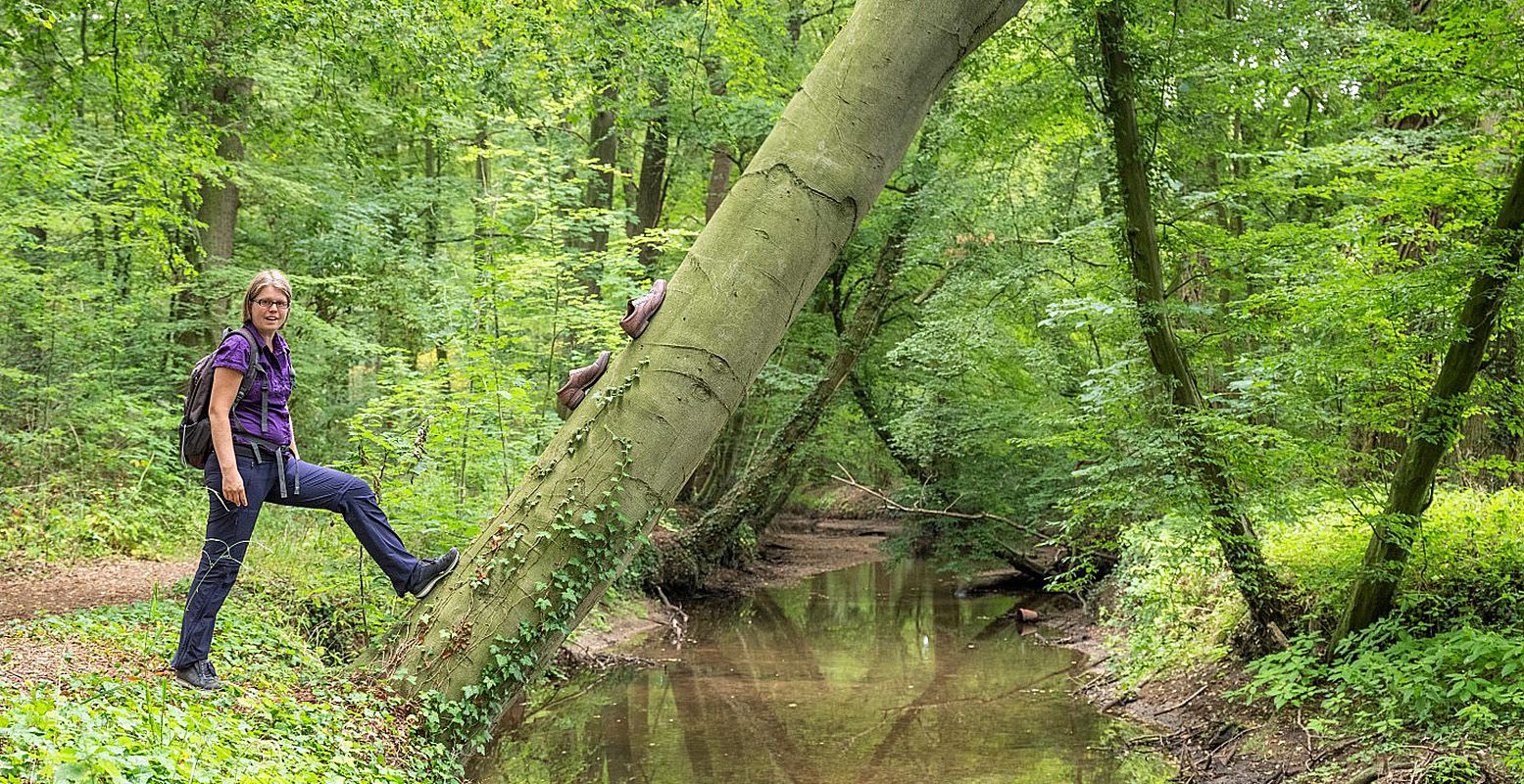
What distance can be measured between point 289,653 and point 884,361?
13595mm

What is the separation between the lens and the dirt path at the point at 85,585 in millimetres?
6078

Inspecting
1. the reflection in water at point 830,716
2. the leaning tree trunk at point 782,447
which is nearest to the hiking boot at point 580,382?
the reflection in water at point 830,716

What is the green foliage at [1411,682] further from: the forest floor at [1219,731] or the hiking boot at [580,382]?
the hiking boot at [580,382]

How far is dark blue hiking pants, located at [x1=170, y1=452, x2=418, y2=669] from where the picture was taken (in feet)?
12.7

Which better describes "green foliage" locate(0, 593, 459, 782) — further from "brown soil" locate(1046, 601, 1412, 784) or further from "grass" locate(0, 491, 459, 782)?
"brown soil" locate(1046, 601, 1412, 784)

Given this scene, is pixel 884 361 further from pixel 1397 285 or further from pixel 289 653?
pixel 289 653

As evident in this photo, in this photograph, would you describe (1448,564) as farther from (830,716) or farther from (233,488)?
(233,488)

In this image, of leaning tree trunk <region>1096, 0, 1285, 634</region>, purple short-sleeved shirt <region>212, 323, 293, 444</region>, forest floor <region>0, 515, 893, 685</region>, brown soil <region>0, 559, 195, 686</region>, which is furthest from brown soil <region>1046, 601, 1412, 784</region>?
brown soil <region>0, 559, 195, 686</region>

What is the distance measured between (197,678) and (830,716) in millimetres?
6046

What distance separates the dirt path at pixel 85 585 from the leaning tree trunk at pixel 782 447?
7.01m

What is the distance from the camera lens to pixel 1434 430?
606 centimetres

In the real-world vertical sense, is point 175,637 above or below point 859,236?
below

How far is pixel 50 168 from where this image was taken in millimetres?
7816

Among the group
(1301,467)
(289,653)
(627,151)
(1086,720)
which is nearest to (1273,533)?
(1301,467)
